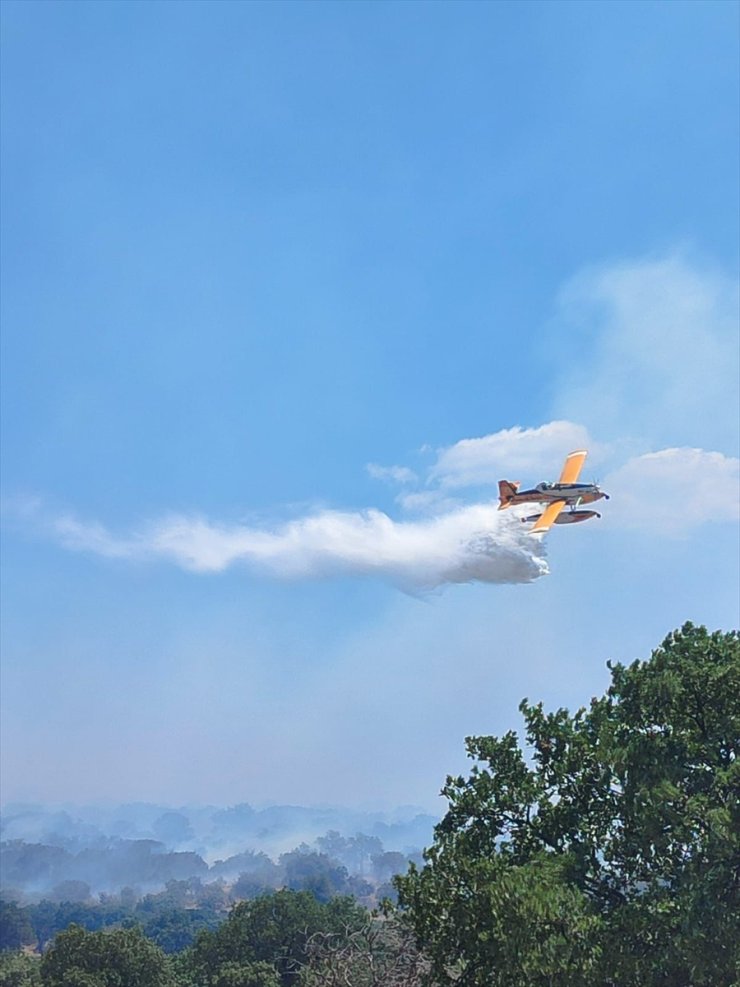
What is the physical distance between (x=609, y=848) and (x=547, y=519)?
104 feet

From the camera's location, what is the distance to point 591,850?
790 inches

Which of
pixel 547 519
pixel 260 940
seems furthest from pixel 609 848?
pixel 260 940

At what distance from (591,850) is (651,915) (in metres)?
1.97

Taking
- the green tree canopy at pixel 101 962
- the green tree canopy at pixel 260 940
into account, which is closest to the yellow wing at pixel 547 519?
the green tree canopy at pixel 260 940

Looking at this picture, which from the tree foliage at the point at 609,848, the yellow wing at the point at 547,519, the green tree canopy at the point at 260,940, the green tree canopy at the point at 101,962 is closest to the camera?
the tree foliage at the point at 609,848

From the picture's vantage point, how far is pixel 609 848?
1986cm

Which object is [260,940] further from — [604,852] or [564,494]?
[604,852]

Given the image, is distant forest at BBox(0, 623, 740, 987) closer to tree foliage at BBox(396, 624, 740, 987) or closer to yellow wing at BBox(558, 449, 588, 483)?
tree foliage at BBox(396, 624, 740, 987)

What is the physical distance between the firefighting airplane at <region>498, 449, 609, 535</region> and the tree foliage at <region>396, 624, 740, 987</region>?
94.4 ft

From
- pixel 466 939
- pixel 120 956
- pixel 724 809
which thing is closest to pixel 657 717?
pixel 724 809

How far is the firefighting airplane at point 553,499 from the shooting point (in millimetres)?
50344

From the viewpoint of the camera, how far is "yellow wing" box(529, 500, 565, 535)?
50.3 metres

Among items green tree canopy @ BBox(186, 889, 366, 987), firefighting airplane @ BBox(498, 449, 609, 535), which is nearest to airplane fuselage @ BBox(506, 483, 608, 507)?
firefighting airplane @ BBox(498, 449, 609, 535)

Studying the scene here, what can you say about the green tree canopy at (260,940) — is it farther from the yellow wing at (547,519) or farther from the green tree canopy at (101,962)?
the yellow wing at (547,519)
